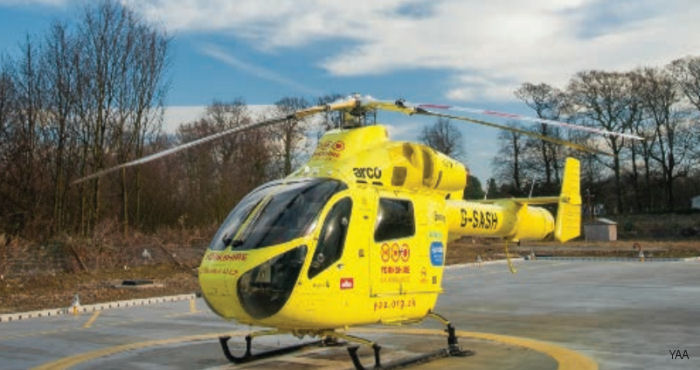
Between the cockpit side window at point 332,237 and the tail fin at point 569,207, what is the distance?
6.42 meters

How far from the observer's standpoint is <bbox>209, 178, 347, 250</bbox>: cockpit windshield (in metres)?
8.48

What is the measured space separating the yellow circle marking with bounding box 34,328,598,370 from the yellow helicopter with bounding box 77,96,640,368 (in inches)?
57.6

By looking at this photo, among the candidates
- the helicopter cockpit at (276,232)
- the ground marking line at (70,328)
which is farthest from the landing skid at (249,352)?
the ground marking line at (70,328)

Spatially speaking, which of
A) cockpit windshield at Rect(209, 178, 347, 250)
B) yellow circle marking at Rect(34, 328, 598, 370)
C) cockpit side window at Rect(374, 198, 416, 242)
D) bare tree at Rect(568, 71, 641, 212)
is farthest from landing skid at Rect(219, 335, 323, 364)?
bare tree at Rect(568, 71, 641, 212)

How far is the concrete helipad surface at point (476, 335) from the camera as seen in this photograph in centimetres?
988

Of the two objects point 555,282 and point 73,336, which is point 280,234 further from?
point 555,282

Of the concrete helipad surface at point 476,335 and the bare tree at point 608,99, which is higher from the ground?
the bare tree at point 608,99

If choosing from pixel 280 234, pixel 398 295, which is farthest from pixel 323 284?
pixel 398 295

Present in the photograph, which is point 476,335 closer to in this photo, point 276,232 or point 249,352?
point 249,352

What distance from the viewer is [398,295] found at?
9.80 m

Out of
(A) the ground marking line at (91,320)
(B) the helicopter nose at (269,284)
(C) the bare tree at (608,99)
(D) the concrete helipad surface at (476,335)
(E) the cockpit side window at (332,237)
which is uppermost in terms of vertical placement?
(C) the bare tree at (608,99)

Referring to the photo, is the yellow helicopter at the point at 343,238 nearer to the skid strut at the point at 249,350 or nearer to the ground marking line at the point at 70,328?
the skid strut at the point at 249,350

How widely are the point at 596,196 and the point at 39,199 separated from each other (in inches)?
2148

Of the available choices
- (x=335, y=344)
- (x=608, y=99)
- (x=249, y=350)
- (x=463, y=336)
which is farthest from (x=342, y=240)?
(x=608, y=99)
